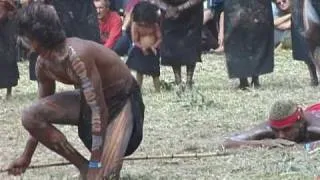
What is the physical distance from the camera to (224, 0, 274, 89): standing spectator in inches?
373

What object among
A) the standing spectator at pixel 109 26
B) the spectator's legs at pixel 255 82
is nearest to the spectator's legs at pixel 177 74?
the spectator's legs at pixel 255 82

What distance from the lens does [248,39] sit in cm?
966

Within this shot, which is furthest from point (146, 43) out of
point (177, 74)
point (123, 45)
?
point (123, 45)

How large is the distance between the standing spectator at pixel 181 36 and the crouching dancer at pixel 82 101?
401 cm

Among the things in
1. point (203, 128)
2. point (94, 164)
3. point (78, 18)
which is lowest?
point (203, 128)

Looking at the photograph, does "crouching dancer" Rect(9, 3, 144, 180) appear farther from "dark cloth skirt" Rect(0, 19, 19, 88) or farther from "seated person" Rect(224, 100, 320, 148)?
"dark cloth skirt" Rect(0, 19, 19, 88)

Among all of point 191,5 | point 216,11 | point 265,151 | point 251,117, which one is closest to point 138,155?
point 265,151

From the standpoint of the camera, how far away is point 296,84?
9.70 metres

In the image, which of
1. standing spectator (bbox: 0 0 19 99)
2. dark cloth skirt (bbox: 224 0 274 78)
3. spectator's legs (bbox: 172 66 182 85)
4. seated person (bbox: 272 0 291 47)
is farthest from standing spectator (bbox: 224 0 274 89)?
seated person (bbox: 272 0 291 47)

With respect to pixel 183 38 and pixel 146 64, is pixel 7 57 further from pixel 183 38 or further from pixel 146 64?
pixel 183 38

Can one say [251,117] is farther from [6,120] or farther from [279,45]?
[279,45]

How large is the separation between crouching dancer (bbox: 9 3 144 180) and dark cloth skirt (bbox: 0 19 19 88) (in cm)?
385

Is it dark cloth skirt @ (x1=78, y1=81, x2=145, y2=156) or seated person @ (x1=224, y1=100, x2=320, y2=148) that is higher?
dark cloth skirt @ (x1=78, y1=81, x2=145, y2=156)

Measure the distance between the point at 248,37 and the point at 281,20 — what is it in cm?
323
